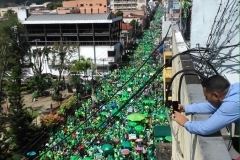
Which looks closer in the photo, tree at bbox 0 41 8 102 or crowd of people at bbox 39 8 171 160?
crowd of people at bbox 39 8 171 160

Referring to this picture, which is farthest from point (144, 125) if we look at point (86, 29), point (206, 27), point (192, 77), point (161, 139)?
point (86, 29)

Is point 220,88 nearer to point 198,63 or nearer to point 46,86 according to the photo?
point 198,63

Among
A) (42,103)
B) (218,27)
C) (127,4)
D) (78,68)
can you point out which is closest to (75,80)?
(78,68)

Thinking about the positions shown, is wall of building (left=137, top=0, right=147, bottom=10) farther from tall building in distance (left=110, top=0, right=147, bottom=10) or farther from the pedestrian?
the pedestrian

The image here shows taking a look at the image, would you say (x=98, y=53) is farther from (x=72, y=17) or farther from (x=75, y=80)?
(x=75, y=80)

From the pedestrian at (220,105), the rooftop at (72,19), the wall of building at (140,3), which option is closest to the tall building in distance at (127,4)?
the wall of building at (140,3)

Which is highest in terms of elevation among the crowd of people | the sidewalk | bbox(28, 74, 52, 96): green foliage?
the crowd of people

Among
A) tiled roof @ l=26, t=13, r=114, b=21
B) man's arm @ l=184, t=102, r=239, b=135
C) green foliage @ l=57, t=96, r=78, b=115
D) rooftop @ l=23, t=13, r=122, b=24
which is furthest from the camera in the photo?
tiled roof @ l=26, t=13, r=114, b=21

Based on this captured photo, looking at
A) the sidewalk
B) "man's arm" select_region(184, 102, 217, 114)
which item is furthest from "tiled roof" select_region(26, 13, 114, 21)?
"man's arm" select_region(184, 102, 217, 114)

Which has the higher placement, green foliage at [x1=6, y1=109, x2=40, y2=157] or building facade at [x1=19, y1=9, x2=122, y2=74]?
building facade at [x1=19, y1=9, x2=122, y2=74]
